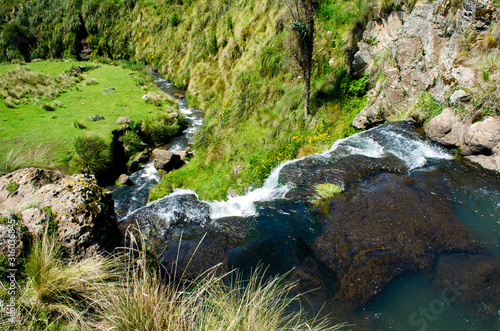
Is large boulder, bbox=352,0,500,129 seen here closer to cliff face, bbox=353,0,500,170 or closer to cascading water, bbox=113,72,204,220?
cliff face, bbox=353,0,500,170

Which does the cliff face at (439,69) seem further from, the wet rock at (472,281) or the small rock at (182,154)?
the small rock at (182,154)

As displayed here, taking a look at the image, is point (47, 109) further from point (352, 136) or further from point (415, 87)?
point (415, 87)

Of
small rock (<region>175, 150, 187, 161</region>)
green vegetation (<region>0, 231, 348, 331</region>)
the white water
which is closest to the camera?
green vegetation (<region>0, 231, 348, 331</region>)

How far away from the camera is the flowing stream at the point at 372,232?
12.1 feet

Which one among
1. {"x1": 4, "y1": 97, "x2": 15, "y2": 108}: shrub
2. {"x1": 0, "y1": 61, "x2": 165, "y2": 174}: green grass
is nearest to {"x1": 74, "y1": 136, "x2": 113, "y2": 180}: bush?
{"x1": 0, "y1": 61, "x2": 165, "y2": 174}: green grass

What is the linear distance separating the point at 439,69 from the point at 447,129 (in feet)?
7.27

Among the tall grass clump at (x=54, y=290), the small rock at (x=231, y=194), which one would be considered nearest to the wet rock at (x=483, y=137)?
the small rock at (x=231, y=194)

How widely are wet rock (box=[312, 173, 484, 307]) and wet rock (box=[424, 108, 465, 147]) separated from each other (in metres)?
2.23

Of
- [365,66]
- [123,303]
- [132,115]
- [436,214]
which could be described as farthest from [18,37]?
[436,214]

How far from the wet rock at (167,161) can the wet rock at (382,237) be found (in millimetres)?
6631

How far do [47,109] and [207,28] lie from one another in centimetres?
1201

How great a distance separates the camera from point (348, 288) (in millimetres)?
3896

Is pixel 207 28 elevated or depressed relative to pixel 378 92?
elevated

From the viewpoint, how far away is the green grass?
909 cm
